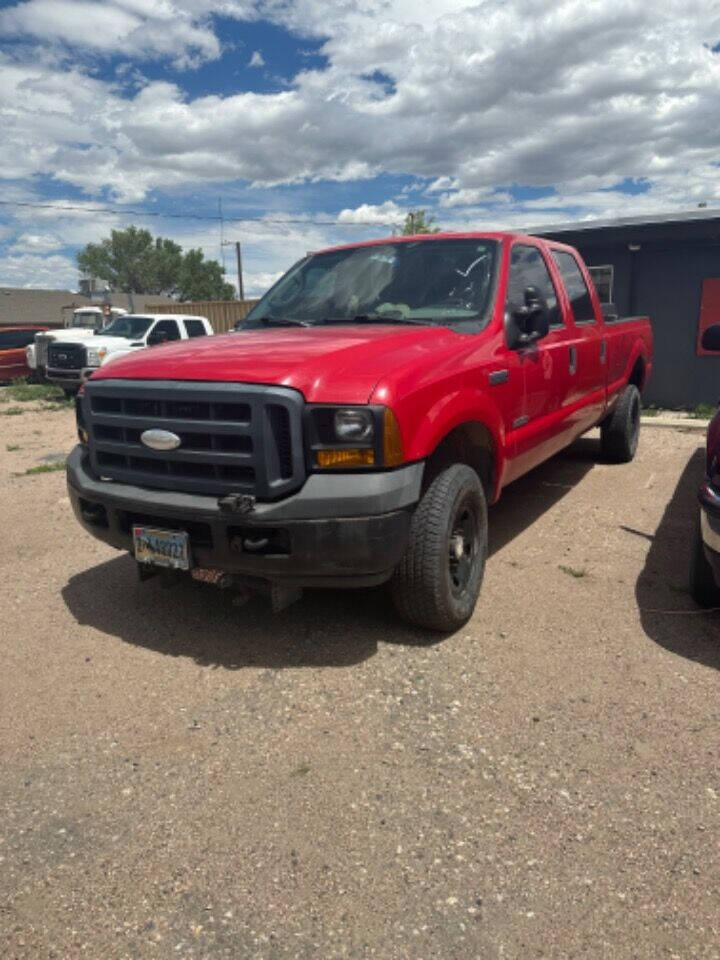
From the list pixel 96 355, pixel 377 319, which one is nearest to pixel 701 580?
pixel 377 319

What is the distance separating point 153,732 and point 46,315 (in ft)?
176

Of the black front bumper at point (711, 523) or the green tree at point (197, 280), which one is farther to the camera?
the green tree at point (197, 280)

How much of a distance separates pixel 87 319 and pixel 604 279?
17782mm

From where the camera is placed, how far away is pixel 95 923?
1.99m

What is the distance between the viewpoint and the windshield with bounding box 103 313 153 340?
607 inches

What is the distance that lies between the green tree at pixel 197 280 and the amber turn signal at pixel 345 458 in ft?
276

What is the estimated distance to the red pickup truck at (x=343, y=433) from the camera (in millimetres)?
2912

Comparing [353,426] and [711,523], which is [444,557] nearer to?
[353,426]

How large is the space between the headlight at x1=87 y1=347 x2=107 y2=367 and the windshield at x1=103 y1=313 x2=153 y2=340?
3.02 ft

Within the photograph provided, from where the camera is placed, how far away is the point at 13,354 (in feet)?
61.6

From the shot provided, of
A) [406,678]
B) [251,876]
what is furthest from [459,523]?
[251,876]

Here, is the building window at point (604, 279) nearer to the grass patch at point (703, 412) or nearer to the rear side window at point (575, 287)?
→ the grass patch at point (703, 412)

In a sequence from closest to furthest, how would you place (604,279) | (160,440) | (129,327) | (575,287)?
(160,440), (575,287), (604,279), (129,327)

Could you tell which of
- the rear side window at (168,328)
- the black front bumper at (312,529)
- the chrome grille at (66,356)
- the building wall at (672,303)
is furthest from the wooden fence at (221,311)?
the black front bumper at (312,529)
